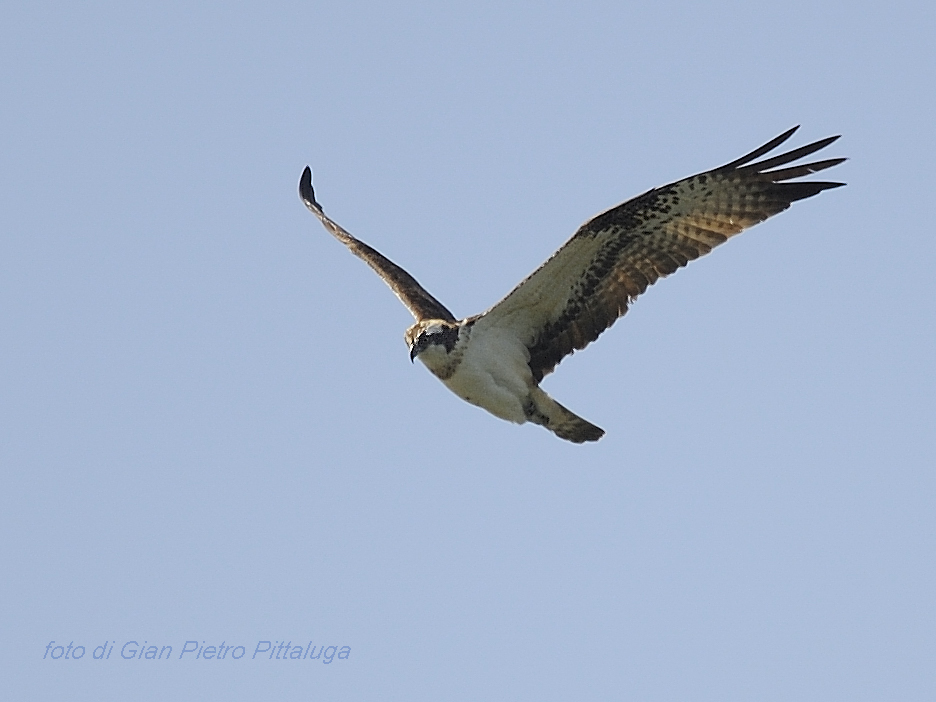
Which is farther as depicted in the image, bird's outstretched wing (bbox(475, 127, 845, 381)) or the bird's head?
the bird's head

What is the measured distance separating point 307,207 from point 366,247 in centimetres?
150

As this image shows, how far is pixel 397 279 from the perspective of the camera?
12617mm

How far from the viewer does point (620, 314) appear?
35.7ft

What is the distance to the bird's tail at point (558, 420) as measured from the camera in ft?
36.7

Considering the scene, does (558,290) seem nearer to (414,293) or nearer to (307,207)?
(414,293)

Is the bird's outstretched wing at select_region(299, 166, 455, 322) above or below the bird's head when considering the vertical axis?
above

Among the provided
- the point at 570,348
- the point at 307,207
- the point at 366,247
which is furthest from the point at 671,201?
the point at 307,207

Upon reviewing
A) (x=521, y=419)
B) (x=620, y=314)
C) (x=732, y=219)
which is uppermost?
(x=732, y=219)

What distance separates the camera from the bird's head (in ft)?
35.5

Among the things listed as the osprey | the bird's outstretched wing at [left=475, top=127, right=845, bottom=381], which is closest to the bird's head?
the osprey

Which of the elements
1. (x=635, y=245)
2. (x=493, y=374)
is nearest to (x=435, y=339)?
(x=493, y=374)

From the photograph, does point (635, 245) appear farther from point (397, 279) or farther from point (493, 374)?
point (397, 279)

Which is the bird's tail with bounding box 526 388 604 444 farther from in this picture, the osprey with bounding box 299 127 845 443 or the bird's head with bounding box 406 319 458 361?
the bird's head with bounding box 406 319 458 361

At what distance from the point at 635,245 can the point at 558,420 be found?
1.47m
